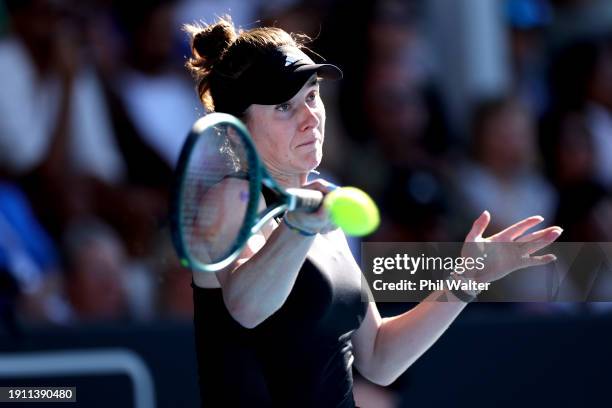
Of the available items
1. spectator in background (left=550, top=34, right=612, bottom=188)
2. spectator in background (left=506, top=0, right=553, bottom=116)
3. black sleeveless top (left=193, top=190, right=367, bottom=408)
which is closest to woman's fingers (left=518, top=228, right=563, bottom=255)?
black sleeveless top (left=193, top=190, right=367, bottom=408)

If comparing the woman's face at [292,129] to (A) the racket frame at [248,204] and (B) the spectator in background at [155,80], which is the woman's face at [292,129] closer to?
(A) the racket frame at [248,204]

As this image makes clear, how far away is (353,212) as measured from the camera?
2.42m

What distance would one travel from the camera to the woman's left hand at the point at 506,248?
2916 millimetres

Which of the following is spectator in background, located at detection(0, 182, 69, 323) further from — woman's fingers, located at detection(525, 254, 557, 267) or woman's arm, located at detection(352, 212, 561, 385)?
woman's fingers, located at detection(525, 254, 557, 267)

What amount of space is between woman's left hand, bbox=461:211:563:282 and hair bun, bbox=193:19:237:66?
76cm

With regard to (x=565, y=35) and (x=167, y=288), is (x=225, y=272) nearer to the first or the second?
Result: (x=167, y=288)

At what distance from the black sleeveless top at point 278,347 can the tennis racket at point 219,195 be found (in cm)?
24

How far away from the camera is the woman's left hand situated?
2.92 meters

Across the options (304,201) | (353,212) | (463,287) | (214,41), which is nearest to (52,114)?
(214,41)

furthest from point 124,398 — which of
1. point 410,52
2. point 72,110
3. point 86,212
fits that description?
point 410,52

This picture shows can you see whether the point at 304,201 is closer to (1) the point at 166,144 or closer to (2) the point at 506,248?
(2) the point at 506,248

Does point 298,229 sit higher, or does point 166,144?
point 298,229

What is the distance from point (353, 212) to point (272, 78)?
0.50m

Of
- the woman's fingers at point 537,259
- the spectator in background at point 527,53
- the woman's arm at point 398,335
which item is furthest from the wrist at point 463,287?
the spectator in background at point 527,53
